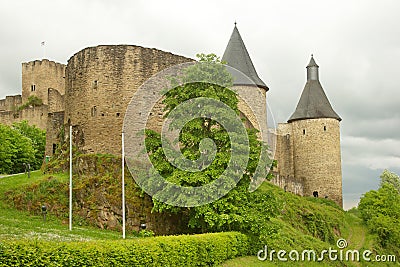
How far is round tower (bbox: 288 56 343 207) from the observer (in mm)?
42719

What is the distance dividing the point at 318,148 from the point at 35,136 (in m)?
23.0

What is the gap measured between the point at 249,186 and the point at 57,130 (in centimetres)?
1174

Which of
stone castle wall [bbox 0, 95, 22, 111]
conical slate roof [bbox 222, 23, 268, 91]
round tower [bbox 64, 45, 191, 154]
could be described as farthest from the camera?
stone castle wall [bbox 0, 95, 22, 111]

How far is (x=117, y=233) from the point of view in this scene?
1897 cm

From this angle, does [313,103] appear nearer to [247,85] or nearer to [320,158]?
[320,158]

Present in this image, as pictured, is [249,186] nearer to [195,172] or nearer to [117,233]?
[195,172]

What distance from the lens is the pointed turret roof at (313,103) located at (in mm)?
43469

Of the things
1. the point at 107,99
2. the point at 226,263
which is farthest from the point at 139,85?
the point at 226,263

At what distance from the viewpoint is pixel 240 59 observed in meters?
36.4

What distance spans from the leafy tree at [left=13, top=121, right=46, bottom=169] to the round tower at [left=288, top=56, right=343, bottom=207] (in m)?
20.5

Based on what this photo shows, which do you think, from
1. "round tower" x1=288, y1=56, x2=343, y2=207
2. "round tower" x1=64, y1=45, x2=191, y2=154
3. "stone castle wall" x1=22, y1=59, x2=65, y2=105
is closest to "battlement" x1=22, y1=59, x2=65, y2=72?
"stone castle wall" x1=22, y1=59, x2=65, y2=105

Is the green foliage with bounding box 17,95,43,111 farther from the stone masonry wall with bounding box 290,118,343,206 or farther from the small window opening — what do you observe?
the small window opening

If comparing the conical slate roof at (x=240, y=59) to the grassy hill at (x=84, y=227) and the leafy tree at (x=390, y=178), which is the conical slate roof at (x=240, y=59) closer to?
the grassy hill at (x=84, y=227)

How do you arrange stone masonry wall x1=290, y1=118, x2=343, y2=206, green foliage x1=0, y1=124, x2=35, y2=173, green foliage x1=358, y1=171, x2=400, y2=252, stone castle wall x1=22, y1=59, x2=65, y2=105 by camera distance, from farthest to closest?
stone castle wall x1=22, y1=59, x2=65, y2=105
stone masonry wall x1=290, y1=118, x2=343, y2=206
green foliage x1=0, y1=124, x2=35, y2=173
green foliage x1=358, y1=171, x2=400, y2=252
